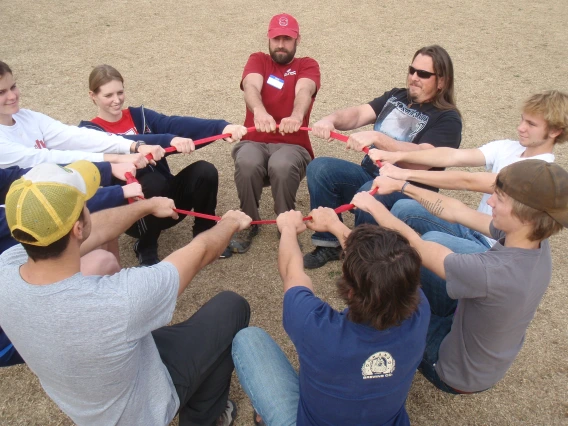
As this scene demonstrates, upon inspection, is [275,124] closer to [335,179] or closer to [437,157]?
[335,179]

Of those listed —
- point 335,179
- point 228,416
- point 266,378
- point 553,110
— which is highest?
point 553,110

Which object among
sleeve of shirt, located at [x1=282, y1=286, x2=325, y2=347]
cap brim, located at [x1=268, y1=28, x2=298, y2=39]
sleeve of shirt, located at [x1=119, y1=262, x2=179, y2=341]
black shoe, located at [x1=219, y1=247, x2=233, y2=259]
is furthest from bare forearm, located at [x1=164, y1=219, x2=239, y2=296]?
cap brim, located at [x1=268, y1=28, x2=298, y2=39]

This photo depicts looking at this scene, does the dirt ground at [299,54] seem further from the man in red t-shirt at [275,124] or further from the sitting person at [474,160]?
the sitting person at [474,160]

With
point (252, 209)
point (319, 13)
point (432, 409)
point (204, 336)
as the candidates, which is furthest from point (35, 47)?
point (432, 409)

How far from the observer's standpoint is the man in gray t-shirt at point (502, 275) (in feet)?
7.51

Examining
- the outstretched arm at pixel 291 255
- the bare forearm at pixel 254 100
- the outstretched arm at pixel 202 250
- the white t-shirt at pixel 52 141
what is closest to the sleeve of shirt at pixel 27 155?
the white t-shirt at pixel 52 141

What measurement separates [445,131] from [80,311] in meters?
3.14

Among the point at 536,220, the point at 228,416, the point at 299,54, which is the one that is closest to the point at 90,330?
the point at 228,416

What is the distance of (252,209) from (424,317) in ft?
8.29

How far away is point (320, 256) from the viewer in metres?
4.36

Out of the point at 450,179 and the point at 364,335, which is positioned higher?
the point at 450,179

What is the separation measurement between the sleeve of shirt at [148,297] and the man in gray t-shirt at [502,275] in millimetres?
1358

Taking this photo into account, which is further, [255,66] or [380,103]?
[255,66]

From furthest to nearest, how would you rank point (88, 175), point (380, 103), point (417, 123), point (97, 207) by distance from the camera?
point (380, 103)
point (417, 123)
point (97, 207)
point (88, 175)
